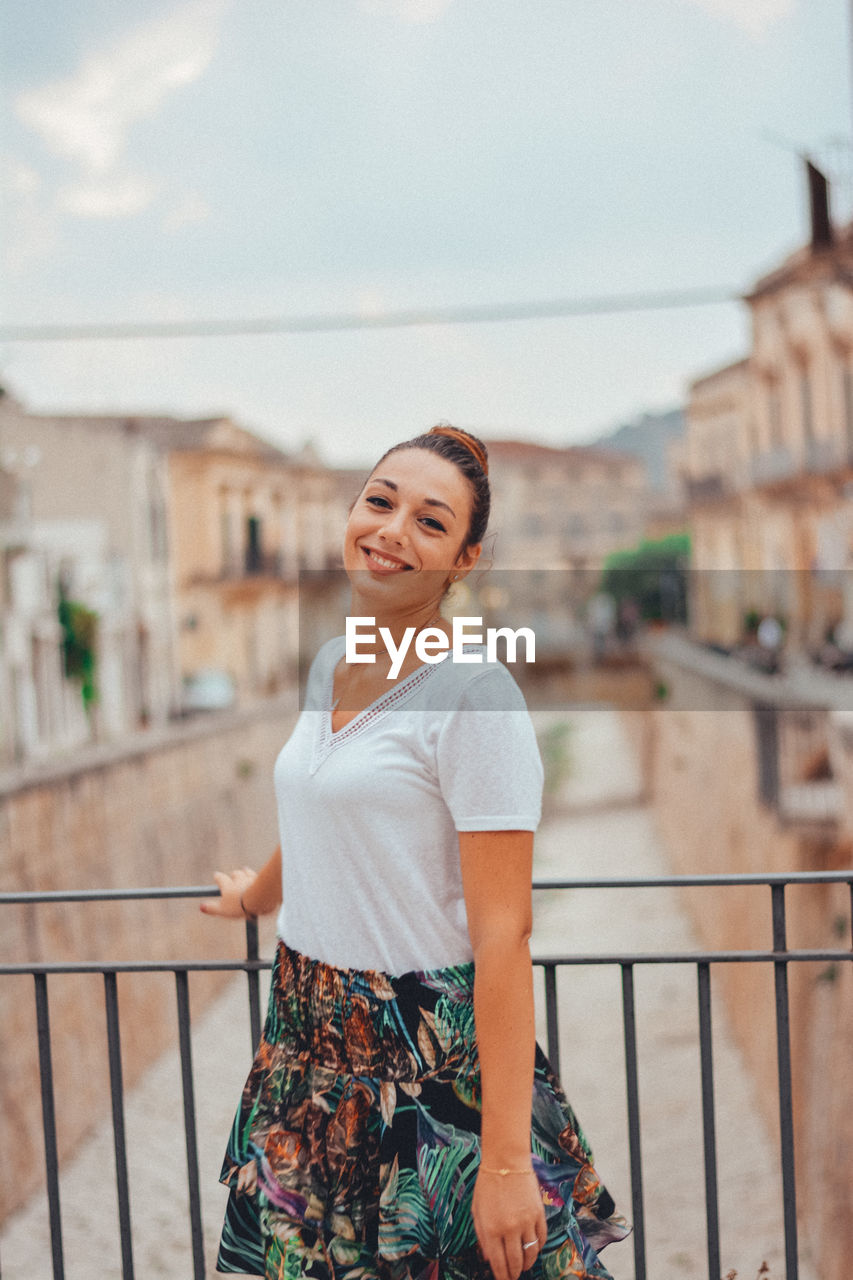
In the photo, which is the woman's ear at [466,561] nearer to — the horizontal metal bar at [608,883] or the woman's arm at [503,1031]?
the woman's arm at [503,1031]

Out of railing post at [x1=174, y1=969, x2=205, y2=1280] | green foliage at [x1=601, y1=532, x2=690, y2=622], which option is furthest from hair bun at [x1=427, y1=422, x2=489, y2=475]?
green foliage at [x1=601, y1=532, x2=690, y2=622]

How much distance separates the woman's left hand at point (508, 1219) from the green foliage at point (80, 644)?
1774cm

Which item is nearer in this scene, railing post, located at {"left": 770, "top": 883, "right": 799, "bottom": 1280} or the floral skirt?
the floral skirt

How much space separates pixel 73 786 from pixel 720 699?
751 centimetres

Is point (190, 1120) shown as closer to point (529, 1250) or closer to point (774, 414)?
point (529, 1250)

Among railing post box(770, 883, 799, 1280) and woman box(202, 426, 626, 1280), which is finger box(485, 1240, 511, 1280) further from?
railing post box(770, 883, 799, 1280)

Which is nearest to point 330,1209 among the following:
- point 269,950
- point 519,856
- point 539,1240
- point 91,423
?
point 539,1240

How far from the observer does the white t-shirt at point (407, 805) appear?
3.85ft

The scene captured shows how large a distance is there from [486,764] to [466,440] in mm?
404

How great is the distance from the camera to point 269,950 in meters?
15.8

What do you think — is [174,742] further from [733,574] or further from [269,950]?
[733,574]

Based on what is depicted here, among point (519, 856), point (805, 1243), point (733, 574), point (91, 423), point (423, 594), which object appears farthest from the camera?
point (733, 574)

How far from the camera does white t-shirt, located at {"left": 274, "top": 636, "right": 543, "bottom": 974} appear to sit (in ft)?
3.85

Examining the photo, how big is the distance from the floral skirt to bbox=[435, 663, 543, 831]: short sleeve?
0.65 ft
